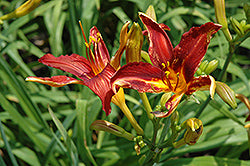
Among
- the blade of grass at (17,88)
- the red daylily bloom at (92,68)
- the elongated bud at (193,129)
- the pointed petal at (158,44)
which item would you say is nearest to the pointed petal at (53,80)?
the red daylily bloom at (92,68)

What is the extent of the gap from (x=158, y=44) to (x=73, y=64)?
0.91ft

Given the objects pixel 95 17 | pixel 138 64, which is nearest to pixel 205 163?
pixel 138 64

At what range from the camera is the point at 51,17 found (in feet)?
6.40

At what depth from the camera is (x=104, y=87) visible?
0.75 metres

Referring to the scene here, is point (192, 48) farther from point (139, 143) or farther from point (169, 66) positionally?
point (139, 143)

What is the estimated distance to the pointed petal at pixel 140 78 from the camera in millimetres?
726

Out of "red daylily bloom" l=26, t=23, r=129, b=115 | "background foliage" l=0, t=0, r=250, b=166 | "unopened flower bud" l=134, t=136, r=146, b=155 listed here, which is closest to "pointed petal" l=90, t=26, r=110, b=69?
"red daylily bloom" l=26, t=23, r=129, b=115

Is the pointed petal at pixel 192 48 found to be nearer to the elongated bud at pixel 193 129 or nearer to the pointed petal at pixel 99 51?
the elongated bud at pixel 193 129

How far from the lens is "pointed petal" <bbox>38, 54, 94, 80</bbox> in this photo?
878mm

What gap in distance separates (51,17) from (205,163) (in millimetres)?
1367

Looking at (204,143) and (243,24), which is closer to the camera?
(243,24)

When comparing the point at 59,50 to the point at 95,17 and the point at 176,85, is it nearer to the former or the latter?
the point at 95,17

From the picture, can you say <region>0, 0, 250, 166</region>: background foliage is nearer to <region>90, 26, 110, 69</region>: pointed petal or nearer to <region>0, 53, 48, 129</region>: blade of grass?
<region>0, 53, 48, 129</region>: blade of grass

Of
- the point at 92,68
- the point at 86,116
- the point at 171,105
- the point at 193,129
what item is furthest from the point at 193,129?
the point at 86,116
